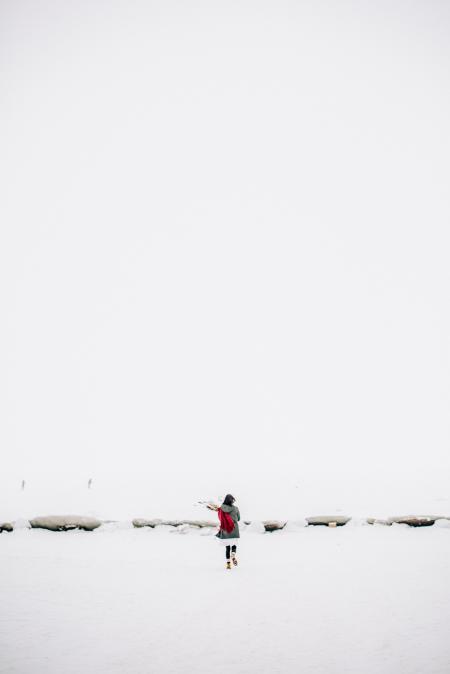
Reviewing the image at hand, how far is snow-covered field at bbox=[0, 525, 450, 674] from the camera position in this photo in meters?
6.27

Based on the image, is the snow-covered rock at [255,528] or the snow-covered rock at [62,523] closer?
the snow-covered rock at [62,523]

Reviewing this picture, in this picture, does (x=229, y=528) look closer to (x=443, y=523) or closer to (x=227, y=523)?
(x=227, y=523)

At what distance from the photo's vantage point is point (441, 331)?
620 feet

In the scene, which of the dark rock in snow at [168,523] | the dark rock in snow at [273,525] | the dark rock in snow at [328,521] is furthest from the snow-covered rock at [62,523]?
the dark rock in snow at [328,521]

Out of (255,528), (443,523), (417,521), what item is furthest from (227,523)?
(443,523)

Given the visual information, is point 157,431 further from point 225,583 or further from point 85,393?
point 225,583

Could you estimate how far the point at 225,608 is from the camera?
8.50 m

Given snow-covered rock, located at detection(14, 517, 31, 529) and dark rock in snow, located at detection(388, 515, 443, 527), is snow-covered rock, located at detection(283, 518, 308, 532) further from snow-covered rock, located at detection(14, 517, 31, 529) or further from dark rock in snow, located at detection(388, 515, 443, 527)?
snow-covered rock, located at detection(14, 517, 31, 529)

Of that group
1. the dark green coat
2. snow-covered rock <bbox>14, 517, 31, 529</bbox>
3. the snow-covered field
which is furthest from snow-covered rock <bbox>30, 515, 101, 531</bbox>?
the dark green coat

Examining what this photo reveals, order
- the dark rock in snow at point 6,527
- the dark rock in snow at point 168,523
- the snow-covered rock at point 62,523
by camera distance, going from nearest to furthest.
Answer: the dark rock in snow at point 6,527 → the snow-covered rock at point 62,523 → the dark rock in snow at point 168,523

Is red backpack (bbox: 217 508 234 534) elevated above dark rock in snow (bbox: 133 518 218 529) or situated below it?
above

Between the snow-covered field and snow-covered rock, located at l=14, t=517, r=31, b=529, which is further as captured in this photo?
snow-covered rock, located at l=14, t=517, r=31, b=529

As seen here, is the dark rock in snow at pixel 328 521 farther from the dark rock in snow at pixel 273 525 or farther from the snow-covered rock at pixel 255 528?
the snow-covered rock at pixel 255 528

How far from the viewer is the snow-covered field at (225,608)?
6270 mm
